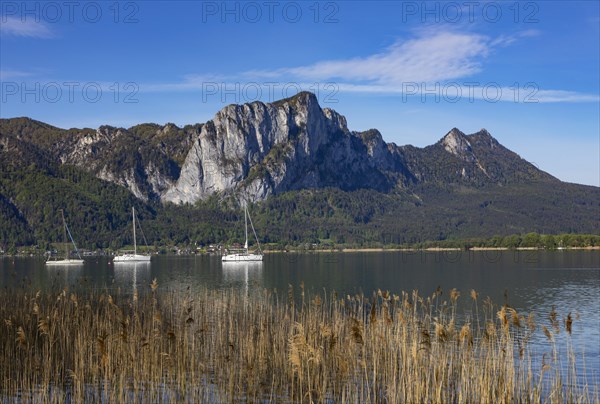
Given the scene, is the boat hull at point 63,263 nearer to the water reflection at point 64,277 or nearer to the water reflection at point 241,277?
the water reflection at point 241,277

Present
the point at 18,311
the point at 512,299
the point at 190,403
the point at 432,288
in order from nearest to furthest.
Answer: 1. the point at 190,403
2. the point at 18,311
3. the point at 512,299
4. the point at 432,288

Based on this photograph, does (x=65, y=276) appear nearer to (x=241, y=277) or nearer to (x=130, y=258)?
(x=241, y=277)

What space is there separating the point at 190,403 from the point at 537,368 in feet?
50.0

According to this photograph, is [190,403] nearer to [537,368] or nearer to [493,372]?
[493,372]

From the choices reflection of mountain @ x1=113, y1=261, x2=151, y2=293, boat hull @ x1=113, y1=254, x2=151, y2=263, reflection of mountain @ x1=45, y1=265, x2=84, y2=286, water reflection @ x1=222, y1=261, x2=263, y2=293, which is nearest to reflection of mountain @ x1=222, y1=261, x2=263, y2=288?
water reflection @ x1=222, y1=261, x2=263, y2=293

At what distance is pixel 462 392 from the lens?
734 inches

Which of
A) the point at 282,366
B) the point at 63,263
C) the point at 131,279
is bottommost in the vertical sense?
the point at 131,279

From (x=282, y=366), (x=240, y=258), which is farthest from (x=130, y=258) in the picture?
(x=282, y=366)

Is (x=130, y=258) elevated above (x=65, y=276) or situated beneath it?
situated beneath

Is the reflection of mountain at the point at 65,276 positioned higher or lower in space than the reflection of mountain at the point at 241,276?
higher

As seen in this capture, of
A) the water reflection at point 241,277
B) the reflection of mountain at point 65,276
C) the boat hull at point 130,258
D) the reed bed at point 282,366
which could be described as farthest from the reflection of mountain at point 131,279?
the reed bed at point 282,366

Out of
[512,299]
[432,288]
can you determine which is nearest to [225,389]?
[512,299]

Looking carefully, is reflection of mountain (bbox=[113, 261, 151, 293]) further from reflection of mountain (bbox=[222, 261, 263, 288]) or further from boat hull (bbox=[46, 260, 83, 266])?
boat hull (bbox=[46, 260, 83, 266])

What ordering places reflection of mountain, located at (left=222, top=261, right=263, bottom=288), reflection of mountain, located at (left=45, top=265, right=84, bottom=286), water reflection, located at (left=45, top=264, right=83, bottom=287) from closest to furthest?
1. water reflection, located at (left=45, top=264, right=83, bottom=287)
2. reflection of mountain, located at (left=45, top=265, right=84, bottom=286)
3. reflection of mountain, located at (left=222, top=261, right=263, bottom=288)
